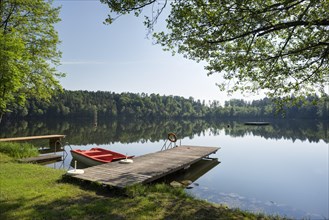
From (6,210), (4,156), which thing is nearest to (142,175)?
(6,210)

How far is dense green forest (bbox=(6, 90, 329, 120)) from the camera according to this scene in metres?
94.6

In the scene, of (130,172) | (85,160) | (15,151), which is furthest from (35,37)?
(130,172)

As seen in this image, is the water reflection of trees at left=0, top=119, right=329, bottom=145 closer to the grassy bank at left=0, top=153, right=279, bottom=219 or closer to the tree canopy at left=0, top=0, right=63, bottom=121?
the tree canopy at left=0, top=0, right=63, bottom=121

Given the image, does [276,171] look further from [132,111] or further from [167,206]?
[132,111]

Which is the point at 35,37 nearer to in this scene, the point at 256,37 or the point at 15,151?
the point at 15,151

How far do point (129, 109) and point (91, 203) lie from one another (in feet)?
380

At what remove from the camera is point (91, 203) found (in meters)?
6.50

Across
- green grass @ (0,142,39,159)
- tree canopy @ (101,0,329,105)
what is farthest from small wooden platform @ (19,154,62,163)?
tree canopy @ (101,0,329,105)

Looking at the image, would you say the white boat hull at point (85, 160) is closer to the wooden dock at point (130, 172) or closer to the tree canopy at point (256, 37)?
the wooden dock at point (130, 172)

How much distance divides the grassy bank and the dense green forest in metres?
74.2

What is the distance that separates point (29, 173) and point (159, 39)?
6.83 m

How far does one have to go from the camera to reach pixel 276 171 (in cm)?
1691

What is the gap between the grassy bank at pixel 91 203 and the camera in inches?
223

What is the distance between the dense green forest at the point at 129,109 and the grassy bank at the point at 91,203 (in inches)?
2921
